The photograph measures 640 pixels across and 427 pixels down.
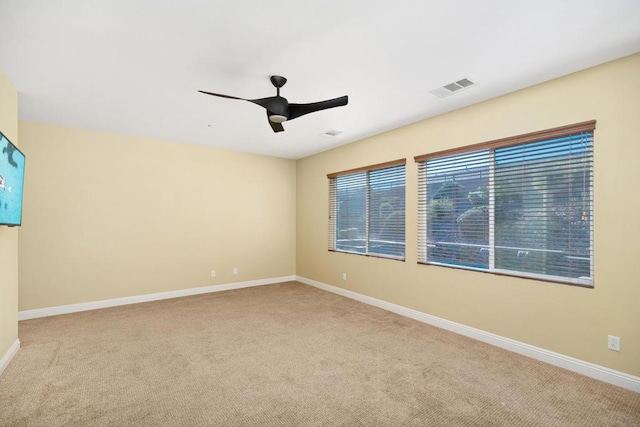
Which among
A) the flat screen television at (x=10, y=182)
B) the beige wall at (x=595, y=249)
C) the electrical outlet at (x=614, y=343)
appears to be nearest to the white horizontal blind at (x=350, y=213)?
the beige wall at (x=595, y=249)

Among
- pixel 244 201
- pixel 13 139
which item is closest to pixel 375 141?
pixel 244 201

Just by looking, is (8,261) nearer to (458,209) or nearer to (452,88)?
(452,88)

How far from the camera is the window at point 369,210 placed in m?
4.66

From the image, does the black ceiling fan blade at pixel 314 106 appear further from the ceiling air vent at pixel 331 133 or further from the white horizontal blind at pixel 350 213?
the white horizontal blind at pixel 350 213

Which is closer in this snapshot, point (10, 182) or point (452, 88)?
point (10, 182)

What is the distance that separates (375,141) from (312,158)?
175 centimetres

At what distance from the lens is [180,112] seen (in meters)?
3.88

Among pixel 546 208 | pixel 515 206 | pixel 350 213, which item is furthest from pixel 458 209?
pixel 350 213

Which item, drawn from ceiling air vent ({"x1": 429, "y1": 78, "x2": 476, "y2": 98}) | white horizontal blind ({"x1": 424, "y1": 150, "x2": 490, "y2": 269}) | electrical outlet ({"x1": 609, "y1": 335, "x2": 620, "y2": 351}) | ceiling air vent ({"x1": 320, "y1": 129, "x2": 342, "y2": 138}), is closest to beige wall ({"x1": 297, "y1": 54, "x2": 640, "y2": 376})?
electrical outlet ({"x1": 609, "y1": 335, "x2": 620, "y2": 351})

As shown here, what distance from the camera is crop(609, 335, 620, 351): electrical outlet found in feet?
8.55

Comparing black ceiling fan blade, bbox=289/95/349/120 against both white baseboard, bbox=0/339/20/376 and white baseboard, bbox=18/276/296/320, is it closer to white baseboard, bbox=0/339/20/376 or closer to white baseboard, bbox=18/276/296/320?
white baseboard, bbox=0/339/20/376

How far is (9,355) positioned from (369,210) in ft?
14.9

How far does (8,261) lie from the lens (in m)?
3.02

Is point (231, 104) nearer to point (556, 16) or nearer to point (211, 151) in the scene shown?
point (211, 151)
